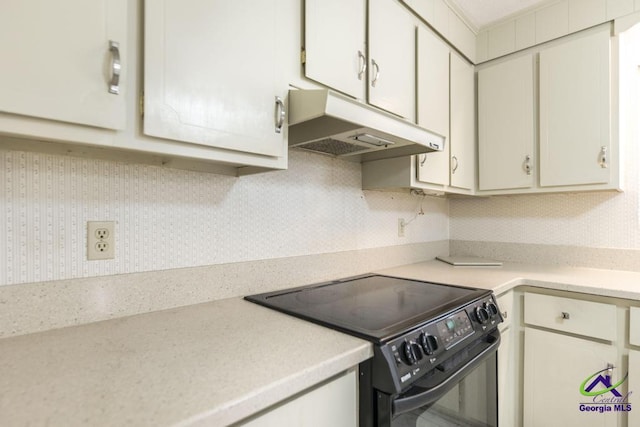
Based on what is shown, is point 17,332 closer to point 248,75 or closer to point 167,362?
point 167,362

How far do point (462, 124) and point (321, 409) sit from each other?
6.32ft

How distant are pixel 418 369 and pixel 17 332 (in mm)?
1041

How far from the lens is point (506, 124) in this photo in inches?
84.0

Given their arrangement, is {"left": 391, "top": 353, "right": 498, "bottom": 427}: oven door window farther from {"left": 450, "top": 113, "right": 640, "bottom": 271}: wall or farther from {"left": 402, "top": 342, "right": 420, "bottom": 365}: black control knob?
{"left": 450, "top": 113, "right": 640, "bottom": 271}: wall

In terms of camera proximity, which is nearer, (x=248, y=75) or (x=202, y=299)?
(x=248, y=75)

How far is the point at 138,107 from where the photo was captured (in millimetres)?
790

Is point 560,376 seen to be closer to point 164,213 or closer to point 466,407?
point 466,407

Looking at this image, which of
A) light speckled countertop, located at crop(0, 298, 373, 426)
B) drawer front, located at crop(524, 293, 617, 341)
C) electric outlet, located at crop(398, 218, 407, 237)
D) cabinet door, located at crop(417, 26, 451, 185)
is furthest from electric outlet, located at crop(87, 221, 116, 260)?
drawer front, located at crop(524, 293, 617, 341)

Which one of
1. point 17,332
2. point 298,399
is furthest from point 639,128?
point 17,332

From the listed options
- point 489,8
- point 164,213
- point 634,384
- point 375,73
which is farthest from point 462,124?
point 164,213

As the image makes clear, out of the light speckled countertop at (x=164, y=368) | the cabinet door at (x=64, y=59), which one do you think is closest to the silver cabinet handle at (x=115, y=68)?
the cabinet door at (x=64, y=59)

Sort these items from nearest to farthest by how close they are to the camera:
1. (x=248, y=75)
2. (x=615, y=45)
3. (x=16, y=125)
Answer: (x=16, y=125)
(x=248, y=75)
(x=615, y=45)

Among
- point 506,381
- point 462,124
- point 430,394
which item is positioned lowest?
point 506,381

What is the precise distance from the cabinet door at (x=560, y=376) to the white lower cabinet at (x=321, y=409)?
50.8 inches
